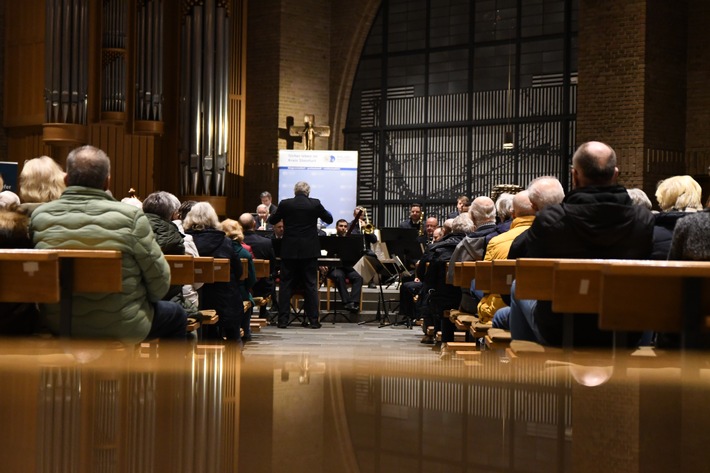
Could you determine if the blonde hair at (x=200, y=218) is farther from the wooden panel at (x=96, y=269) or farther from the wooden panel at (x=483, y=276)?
the wooden panel at (x=96, y=269)

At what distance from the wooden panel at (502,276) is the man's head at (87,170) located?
1926mm

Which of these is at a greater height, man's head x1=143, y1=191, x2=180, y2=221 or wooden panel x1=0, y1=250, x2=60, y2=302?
man's head x1=143, y1=191, x2=180, y2=221

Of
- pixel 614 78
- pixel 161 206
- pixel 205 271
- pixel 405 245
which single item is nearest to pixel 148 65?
pixel 405 245

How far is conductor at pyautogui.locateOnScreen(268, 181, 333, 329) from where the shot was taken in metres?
11.3

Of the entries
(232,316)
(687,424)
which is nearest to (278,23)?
(232,316)

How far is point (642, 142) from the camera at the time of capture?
13672mm

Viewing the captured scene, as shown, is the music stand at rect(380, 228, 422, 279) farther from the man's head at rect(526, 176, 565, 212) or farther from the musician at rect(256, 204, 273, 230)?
the man's head at rect(526, 176, 565, 212)

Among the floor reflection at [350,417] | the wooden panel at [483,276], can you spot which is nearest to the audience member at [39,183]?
the floor reflection at [350,417]

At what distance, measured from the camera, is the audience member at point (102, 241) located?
4207 millimetres

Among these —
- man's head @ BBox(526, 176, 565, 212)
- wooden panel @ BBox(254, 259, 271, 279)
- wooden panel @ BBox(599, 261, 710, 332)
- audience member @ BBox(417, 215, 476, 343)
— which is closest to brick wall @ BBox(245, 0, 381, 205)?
wooden panel @ BBox(254, 259, 271, 279)

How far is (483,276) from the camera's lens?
5.49 m

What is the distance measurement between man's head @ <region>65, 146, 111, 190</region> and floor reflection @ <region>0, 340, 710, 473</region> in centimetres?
81

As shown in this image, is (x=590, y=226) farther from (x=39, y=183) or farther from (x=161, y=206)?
(x=161, y=206)

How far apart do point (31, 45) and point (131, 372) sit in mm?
12641
